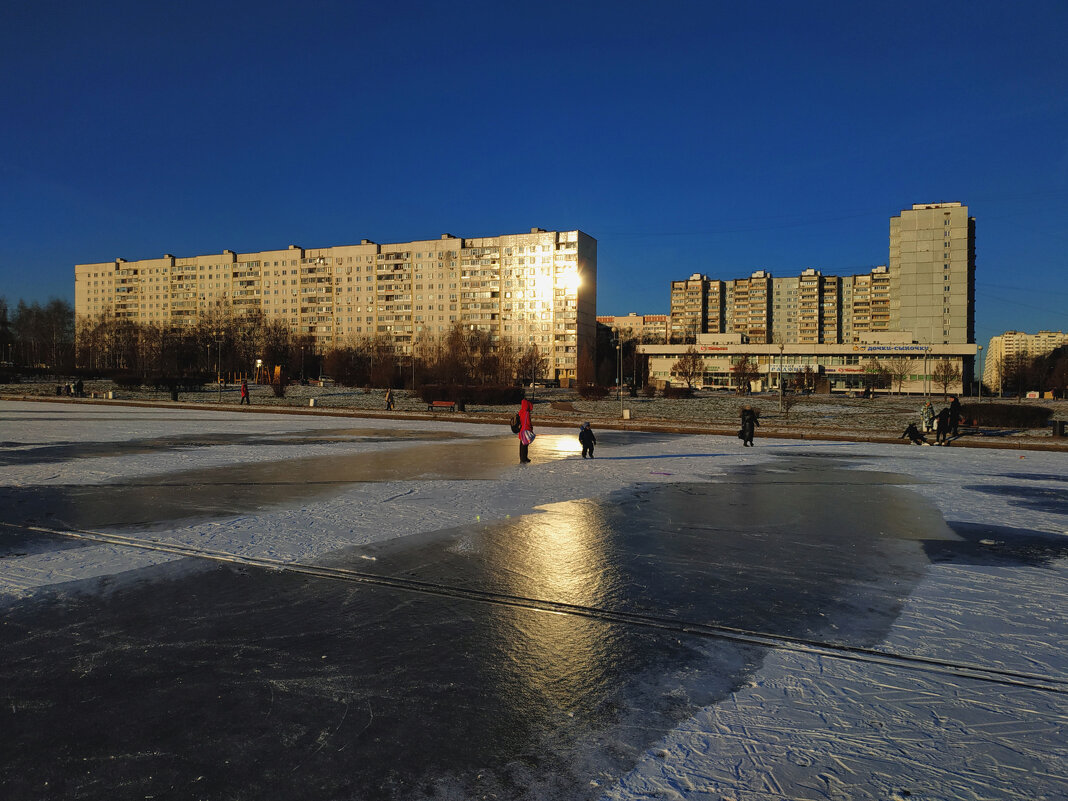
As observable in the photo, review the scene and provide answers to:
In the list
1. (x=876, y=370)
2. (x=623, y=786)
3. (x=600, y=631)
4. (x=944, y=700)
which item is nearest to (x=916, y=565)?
(x=944, y=700)

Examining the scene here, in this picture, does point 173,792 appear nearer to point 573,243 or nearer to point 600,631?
point 600,631

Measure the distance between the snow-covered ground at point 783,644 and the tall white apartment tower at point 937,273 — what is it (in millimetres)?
107407

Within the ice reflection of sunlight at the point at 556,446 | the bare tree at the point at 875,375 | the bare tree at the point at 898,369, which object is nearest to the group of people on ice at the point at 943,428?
the ice reflection of sunlight at the point at 556,446

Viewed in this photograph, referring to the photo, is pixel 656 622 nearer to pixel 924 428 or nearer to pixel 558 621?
pixel 558 621

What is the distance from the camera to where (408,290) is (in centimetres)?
12012

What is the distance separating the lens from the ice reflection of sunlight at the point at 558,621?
4.11 m

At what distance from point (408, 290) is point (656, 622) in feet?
392

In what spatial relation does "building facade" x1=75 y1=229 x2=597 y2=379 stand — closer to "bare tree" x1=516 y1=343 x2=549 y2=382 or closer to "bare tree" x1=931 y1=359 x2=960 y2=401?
"bare tree" x1=516 y1=343 x2=549 y2=382

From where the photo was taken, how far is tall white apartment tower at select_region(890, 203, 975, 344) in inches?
4247

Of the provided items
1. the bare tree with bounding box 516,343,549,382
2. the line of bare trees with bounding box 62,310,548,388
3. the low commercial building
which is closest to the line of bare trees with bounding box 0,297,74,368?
the line of bare trees with bounding box 62,310,548,388

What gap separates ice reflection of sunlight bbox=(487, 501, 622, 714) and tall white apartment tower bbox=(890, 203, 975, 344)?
4734 inches

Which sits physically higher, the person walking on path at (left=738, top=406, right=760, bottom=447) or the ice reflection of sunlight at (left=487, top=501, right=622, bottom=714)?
the person walking on path at (left=738, top=406, right=760, bottom=447)

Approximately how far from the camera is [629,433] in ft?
84.9

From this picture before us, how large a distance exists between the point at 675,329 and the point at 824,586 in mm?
186305
